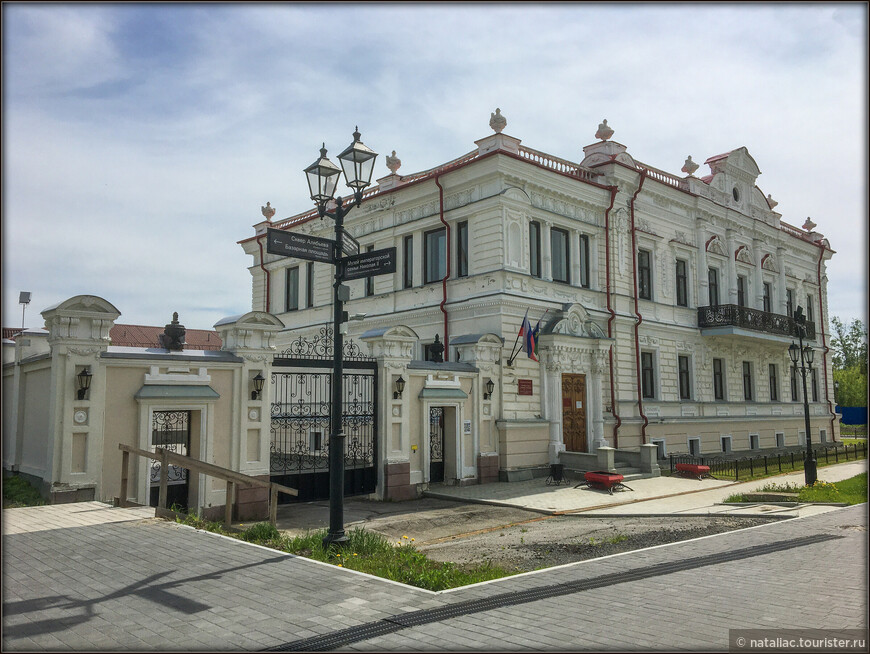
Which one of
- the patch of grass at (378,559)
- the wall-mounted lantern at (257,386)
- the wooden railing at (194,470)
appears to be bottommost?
the patch of grass at (378,559)

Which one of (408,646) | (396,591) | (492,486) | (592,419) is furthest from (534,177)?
(408,646)

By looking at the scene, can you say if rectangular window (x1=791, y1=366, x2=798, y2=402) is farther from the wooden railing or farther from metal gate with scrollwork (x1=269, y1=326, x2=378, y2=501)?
the wooden railing

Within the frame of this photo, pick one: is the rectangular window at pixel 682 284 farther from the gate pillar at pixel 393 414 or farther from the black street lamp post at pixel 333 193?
the black street lamp post at pixel 333 193

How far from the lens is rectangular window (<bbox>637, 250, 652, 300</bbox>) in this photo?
2674 cm

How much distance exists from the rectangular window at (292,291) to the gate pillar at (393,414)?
14.4 metres

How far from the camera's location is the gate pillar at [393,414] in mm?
17062

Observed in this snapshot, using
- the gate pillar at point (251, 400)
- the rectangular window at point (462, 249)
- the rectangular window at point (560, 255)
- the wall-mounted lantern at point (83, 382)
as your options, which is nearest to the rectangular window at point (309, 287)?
the rectangular window at point (462, 249)

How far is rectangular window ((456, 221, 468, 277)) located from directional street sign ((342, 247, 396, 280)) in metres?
12.3

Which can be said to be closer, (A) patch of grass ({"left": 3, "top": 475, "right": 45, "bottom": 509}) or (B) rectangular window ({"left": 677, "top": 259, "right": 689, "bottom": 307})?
(A) patch of grass ({"left": 3, "top": 475, "right": 45, "bottom": 509})

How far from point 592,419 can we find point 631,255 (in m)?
6.70

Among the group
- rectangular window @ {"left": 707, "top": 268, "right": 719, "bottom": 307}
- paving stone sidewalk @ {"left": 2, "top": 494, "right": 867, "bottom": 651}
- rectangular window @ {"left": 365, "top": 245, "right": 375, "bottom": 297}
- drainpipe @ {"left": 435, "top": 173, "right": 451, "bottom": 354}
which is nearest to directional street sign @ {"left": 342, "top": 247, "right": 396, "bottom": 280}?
paving stone sidewalk @ {"left": 2, "top": 494, "right": 867, "bottom": 651}

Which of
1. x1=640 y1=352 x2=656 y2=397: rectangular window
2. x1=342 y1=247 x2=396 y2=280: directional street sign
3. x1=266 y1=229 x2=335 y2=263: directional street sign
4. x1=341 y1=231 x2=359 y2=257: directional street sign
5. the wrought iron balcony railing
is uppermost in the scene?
the wrought iron balcony railing

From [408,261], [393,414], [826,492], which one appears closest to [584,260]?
[408,261]

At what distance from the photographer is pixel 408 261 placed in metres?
25.3
